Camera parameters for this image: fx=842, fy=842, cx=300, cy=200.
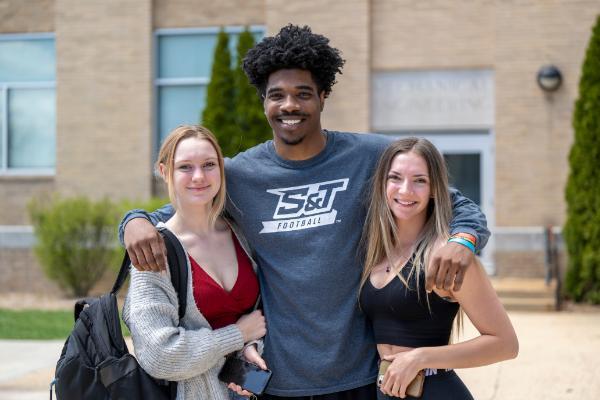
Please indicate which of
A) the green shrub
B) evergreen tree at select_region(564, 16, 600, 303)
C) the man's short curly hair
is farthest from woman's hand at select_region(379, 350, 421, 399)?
the green shrub

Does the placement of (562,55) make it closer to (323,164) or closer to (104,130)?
(104,130)

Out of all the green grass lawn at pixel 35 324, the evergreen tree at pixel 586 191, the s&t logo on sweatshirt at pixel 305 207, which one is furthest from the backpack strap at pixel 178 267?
the evergreen tree at pixel 586 191

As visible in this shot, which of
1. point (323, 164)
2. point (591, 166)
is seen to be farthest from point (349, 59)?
point (323, 164)

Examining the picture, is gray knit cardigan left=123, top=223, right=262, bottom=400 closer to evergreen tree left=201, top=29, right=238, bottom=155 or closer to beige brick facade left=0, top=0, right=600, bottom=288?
evergreen tree left=201, top=29, right=238, bottom=155

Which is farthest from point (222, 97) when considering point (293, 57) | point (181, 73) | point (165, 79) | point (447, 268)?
point (447, 268)

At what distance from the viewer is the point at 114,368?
9.25ft

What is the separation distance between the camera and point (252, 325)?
303cm

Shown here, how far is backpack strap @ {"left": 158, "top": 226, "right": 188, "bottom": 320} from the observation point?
9.55 feet

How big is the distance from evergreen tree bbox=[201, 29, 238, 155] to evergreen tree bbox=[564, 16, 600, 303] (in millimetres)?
5187

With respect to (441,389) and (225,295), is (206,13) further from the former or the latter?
(441,389)

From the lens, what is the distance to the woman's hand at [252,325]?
3.01m

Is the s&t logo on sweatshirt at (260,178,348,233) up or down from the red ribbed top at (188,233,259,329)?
up

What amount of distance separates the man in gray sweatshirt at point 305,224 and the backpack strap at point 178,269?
0.24 feet

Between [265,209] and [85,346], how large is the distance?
0.82 m
